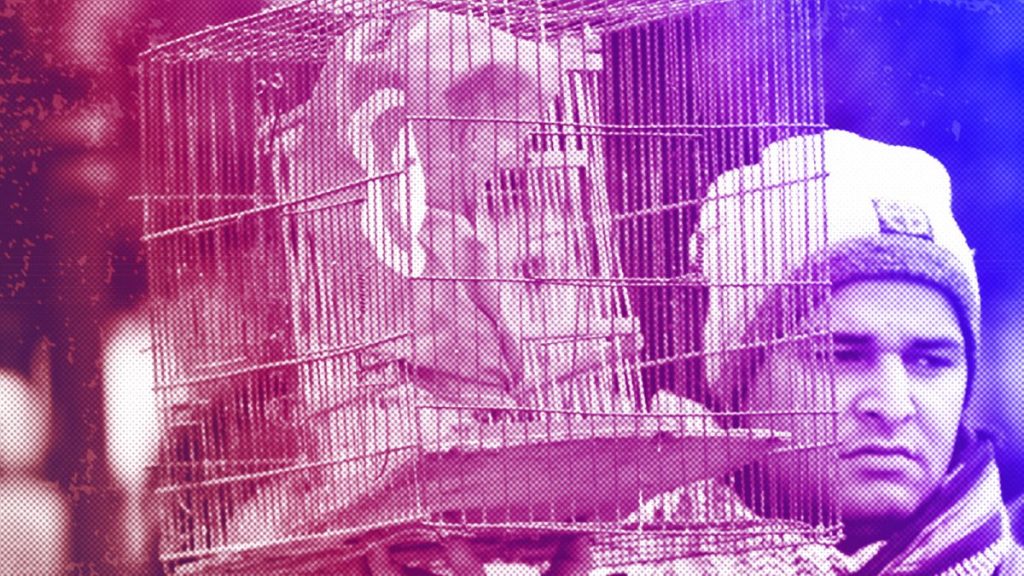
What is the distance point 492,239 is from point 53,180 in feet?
3.24

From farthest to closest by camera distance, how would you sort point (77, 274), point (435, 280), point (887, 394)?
point (887, 394), point (77, 274), point (435, 280)

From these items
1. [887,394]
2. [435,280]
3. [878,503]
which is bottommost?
[878,503]

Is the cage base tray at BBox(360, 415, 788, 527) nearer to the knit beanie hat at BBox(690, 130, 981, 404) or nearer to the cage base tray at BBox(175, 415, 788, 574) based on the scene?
the cage base tray at BBox(175, 415, 788, 574)

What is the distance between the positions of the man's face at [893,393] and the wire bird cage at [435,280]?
463mm

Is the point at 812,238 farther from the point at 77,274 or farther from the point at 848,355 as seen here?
the point at 77,274

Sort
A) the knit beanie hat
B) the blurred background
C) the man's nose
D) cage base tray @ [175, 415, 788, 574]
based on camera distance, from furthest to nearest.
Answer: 1. the man's nose
2. the blurred background
3. the knit beanie hat
4. cage base tray @ [175, 415, 788, 574]

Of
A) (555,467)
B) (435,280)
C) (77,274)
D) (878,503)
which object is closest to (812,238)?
(878,503)

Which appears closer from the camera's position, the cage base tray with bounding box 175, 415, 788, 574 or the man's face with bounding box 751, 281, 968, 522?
the cage base tray with bounding box 175, 415, 788, 574

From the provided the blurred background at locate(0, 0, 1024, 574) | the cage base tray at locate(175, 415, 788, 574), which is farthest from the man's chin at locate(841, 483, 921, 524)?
the blurred background at locate(0, 0, 1024, 574)

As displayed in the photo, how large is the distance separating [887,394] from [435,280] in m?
1.28

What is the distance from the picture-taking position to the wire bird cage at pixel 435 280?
2504 mm

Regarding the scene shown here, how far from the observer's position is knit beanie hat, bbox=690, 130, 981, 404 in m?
2.78

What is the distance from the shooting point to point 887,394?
335cm

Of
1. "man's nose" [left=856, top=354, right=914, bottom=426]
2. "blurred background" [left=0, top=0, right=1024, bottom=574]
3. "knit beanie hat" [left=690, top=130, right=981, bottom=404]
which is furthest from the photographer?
"man's nose" [left=856, top=354, right=914, bottom=426]
